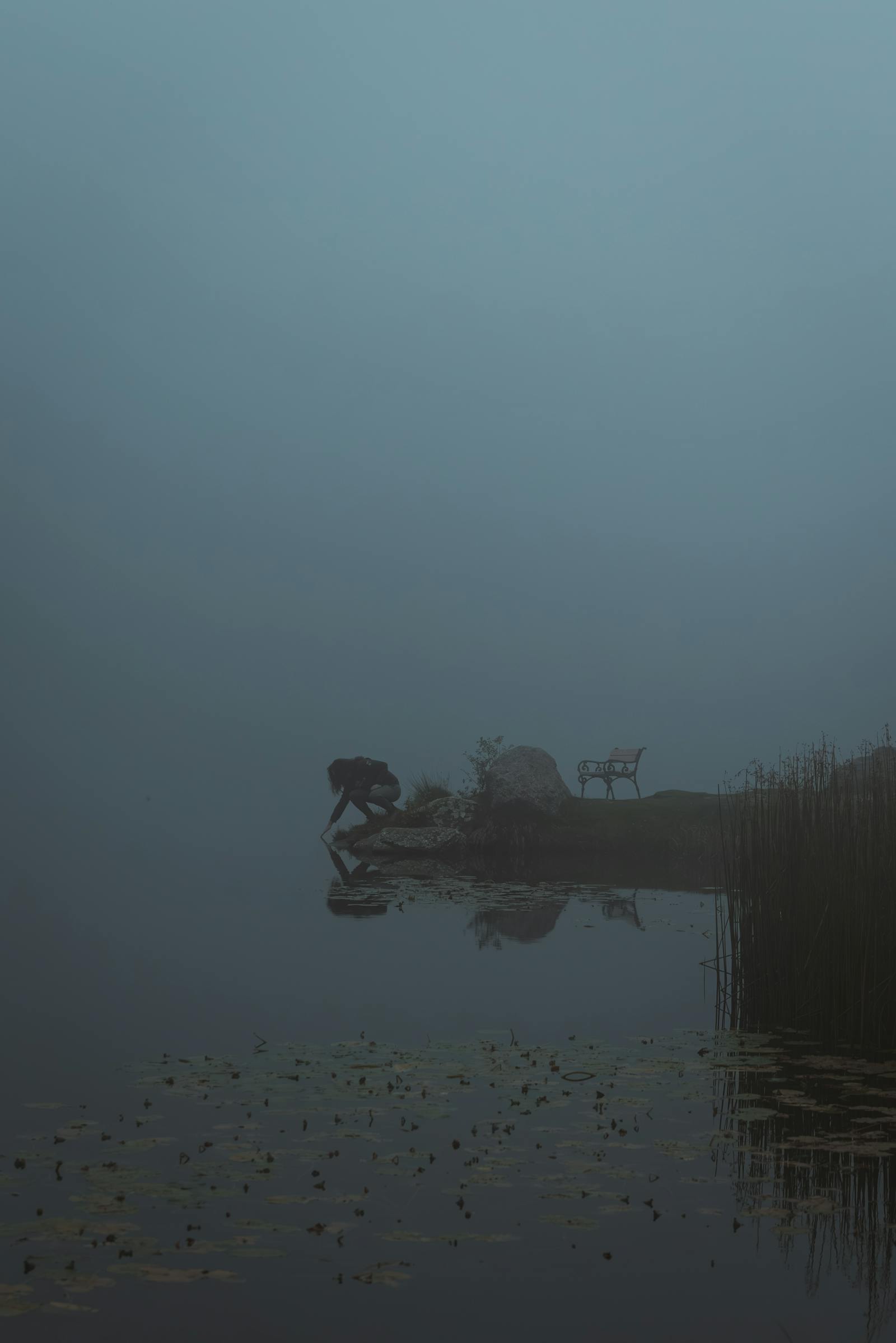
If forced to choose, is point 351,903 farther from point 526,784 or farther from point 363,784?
point 363,784

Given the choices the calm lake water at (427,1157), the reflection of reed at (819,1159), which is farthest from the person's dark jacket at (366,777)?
the reflection of reed at (819,1159)

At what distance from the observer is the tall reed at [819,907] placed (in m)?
6.99

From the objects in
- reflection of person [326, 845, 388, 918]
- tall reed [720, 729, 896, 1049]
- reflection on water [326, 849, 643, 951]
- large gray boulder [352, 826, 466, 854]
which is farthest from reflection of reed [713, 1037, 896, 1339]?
large gray boulder [352, 826, 466, 854]

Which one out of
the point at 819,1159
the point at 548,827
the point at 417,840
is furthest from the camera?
the point at 417,840

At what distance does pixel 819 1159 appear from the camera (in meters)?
5.05

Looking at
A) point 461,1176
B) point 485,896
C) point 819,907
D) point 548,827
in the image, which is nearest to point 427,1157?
point 461,1176

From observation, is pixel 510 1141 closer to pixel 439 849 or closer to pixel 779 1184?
pixel 779 1184

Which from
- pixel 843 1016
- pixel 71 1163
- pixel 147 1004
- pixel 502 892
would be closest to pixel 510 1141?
pixel 71 1163

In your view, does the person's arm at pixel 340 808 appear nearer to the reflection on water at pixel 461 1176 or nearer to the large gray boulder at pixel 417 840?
the large gray boulder at pixel 417 840

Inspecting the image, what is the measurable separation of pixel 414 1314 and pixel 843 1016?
174 inches

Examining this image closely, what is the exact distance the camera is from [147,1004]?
8.56 meters

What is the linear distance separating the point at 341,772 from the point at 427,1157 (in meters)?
18.8

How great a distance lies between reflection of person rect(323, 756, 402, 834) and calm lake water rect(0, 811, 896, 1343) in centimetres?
1341

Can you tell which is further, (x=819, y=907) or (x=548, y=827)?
(x=548, y=827)
